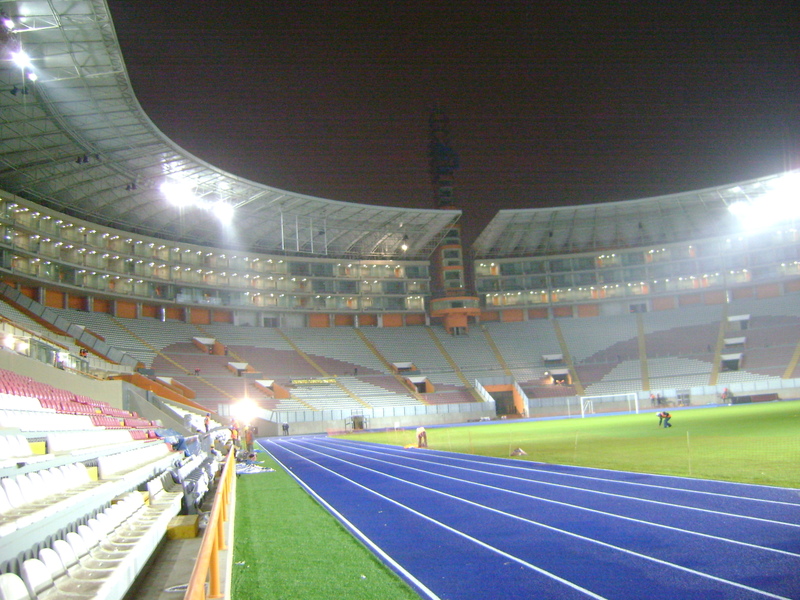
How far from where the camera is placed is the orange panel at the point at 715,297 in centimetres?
6631

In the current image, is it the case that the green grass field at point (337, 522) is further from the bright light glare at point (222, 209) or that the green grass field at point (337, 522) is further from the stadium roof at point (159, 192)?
the bright light glare at point (222, 209)

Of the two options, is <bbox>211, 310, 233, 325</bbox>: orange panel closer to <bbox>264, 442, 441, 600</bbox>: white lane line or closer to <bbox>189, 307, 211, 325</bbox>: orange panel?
<bbox>189, 307, 211, 325</bbox>: orange panel

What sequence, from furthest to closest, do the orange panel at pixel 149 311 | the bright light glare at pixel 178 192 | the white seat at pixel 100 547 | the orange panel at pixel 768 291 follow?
the orange panel at pixel 768 291
the orange panel at pixel 149 311
the bright light glare at pixel 178 192
the white seat at pixel 100 547

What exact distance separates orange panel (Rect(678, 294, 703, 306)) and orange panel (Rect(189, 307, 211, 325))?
5127cm

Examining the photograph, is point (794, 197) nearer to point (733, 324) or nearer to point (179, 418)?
point (733, 324)

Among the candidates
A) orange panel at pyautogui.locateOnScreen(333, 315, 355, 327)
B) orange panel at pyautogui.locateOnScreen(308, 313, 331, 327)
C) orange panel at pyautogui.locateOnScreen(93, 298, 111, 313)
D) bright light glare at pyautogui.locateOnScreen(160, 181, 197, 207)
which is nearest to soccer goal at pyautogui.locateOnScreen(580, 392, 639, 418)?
orange panel at pyautogui.locateOnScreen(333, 315, 355, 327)

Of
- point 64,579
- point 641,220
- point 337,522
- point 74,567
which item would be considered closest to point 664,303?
point 641,220

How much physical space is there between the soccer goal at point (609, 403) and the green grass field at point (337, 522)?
27728mm

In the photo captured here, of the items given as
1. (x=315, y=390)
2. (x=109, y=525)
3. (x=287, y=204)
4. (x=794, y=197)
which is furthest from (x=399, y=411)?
(x=109, y=525)

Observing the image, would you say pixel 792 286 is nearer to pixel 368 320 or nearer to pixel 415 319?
pixel 415 319

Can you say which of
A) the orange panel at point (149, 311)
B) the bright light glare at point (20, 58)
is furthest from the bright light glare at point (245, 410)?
the bright light glare at point (20, 58)

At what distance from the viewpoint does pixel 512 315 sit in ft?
241

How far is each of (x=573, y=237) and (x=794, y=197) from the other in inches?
844

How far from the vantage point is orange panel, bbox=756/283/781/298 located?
63459 millimetres
